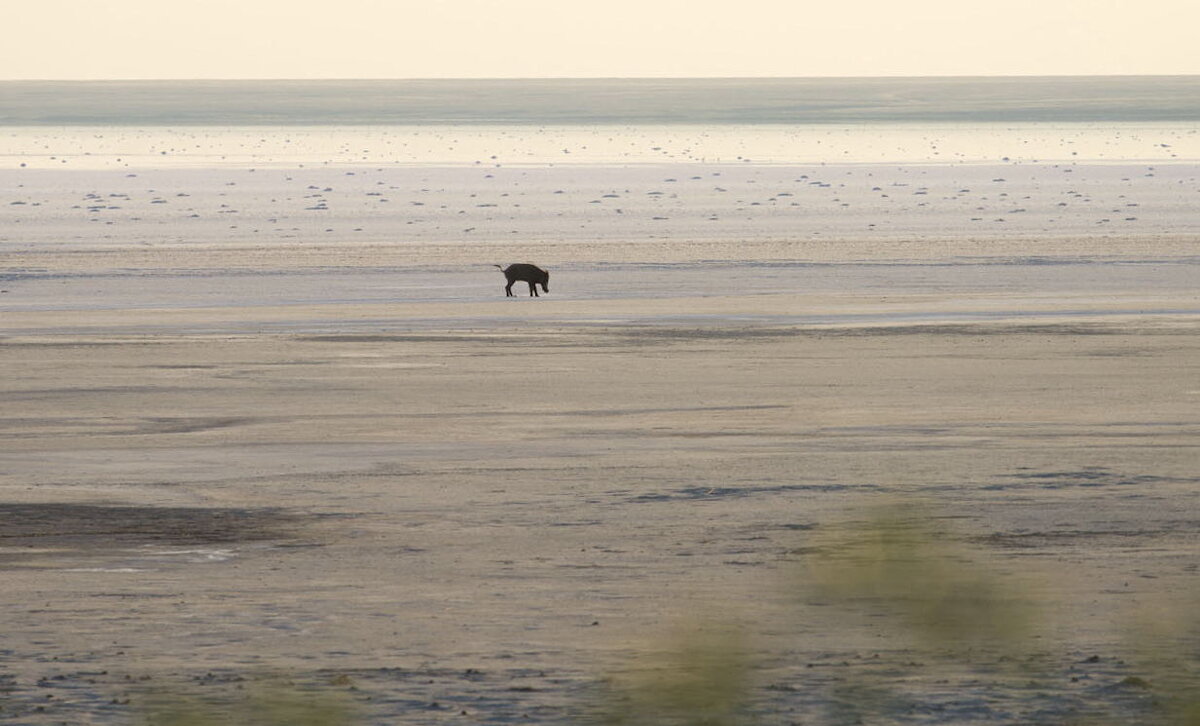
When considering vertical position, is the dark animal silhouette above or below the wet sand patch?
below

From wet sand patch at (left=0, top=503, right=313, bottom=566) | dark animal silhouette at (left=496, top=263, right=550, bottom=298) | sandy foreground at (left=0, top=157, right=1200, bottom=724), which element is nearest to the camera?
sandy foreground at (left=0, top=157, right=1200, bottom=724)

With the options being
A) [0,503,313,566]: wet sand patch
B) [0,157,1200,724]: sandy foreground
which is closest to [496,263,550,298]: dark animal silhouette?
[0,157,1200,724]: sandy foreground

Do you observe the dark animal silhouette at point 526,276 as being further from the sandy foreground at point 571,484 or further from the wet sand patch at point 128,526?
the wet sand patch at point 128,526

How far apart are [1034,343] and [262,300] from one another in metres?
11.5

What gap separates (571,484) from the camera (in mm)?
14891

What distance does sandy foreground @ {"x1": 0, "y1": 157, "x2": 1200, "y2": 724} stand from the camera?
8.57 meters

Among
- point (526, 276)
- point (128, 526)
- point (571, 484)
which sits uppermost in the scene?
point (128, 526)

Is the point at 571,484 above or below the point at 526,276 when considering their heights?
A: above

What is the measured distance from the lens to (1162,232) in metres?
46.2

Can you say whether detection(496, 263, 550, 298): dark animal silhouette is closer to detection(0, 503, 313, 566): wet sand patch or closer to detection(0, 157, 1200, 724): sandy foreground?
detection(0, 157, 1200, 724): sandy foreground

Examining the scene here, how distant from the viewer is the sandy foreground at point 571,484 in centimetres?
857

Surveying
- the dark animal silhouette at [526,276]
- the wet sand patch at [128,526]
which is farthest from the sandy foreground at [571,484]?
the dark animal silhouette at [526,276]

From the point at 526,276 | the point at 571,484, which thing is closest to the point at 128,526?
the point at 571,484

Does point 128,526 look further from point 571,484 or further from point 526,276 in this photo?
point 526,276
